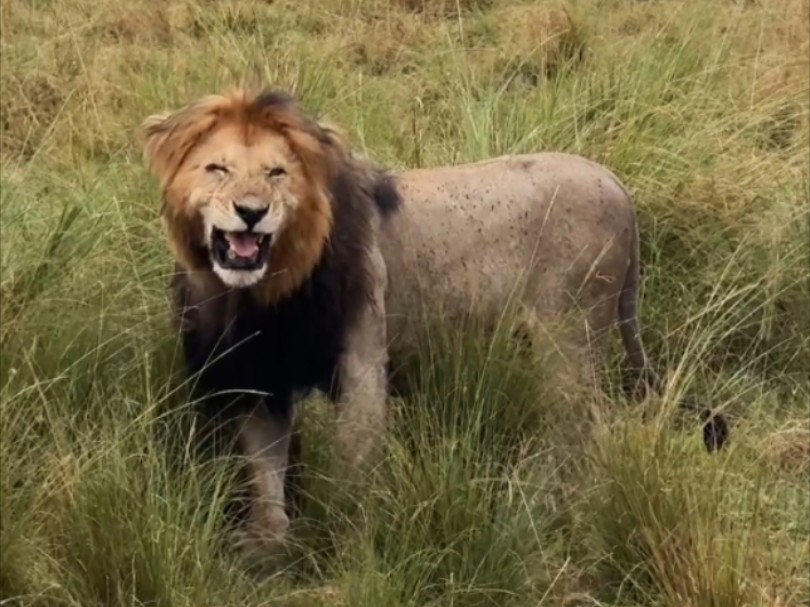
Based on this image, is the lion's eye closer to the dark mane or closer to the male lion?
the male lion

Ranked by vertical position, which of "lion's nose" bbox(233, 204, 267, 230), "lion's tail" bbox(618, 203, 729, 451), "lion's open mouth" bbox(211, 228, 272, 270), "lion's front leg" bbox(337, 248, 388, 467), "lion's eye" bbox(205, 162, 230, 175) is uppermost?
"lion's eye" bbox(205, 162, 230, 175)

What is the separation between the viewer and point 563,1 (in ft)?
24.2

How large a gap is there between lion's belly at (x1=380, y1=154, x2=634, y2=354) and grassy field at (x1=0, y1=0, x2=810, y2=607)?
20 cm

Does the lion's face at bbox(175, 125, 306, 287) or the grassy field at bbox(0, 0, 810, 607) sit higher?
the lion's face at bbox(175, 125, 306, 287)

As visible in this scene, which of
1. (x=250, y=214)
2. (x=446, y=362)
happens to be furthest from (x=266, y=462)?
(x=250, y=214)

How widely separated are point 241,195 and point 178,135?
26 cm

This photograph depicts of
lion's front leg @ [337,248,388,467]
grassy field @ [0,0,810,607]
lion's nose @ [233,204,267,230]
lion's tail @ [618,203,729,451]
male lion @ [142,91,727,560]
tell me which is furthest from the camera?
lion's tail @ [618,203,729,451]

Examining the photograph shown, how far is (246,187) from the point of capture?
3221 mm

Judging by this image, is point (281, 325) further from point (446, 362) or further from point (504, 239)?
point (504, 239)

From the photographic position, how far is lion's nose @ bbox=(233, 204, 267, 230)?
3.18 meters

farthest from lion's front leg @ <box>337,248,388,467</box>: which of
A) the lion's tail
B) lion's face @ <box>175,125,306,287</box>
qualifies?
the lion's tail

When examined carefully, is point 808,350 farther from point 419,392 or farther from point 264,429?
point 264,429

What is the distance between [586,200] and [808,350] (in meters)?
1.02

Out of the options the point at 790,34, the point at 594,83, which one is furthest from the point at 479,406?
the point at 790,34
